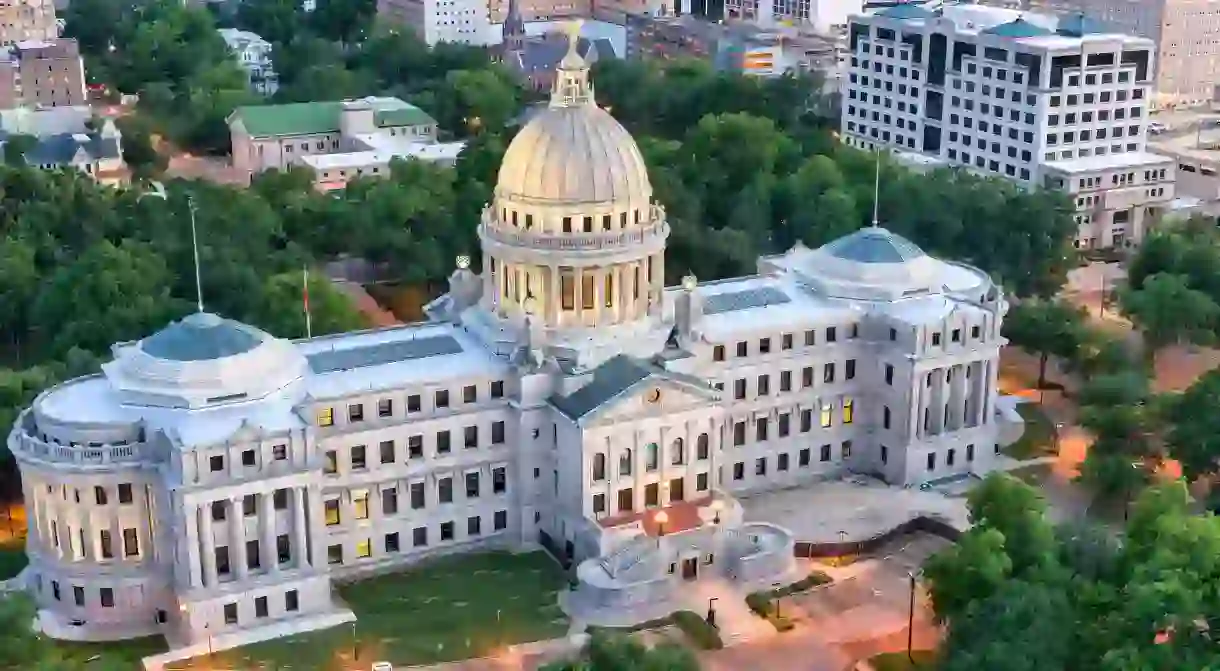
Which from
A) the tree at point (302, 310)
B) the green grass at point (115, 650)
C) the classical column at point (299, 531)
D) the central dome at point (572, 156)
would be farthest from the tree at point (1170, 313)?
the green grass at point (115, 650)

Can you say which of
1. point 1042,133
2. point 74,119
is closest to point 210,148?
point 74,119

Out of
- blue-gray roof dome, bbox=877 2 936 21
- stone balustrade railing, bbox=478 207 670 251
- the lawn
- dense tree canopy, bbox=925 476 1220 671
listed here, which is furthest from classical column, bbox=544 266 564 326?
blue-gray roof dome, bbox=877 2 936 21

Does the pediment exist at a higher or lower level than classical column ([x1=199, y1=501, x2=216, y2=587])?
higher

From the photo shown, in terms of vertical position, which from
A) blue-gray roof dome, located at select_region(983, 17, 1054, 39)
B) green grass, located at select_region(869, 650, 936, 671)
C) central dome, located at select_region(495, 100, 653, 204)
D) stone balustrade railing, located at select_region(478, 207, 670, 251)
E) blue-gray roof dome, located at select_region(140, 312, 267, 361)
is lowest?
green grass, located at select_region(869, 650, 936, 671)

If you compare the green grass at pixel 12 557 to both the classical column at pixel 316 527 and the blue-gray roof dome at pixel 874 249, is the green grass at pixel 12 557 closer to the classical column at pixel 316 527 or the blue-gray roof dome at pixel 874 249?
the classical column at pixel 316 527

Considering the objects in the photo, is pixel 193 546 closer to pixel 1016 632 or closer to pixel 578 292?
pixel 578 292

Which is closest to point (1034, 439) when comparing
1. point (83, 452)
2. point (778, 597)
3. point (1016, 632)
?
point (778, 597)

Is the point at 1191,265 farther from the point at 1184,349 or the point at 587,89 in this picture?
the point at 587,89

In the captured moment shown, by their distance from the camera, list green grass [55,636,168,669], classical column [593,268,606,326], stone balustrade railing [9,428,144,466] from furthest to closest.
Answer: classical column [593,268,606,326] → stone balustrade railing [9,428,144,466] → green grass [55,636,168,669]

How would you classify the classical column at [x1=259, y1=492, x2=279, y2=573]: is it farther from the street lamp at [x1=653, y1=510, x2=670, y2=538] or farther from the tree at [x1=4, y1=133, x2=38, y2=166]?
the tree at [x1=4, y1=133, x2=38, y2=166]
